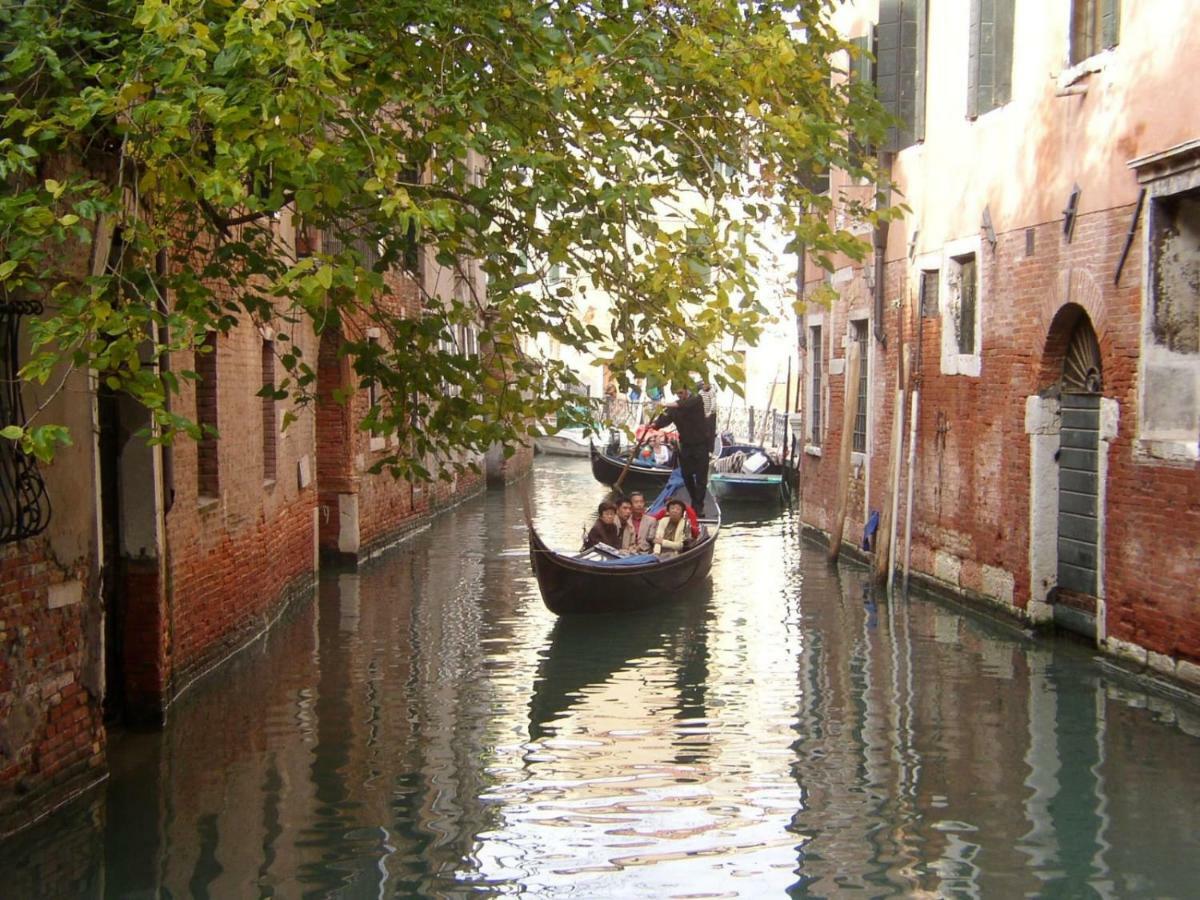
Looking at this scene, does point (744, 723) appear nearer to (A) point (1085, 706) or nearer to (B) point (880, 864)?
(A) point (1085, 706)

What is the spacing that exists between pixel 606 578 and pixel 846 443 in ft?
13.9

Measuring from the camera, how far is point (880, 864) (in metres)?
6.31

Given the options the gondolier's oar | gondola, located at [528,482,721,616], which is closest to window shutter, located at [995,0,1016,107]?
the gondolier's oar

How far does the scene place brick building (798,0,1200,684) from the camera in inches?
376

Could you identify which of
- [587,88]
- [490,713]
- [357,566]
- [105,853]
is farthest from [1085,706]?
[357,566]

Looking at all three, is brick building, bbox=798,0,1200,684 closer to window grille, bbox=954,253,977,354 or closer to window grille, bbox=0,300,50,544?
window grille, bbox=954,253,977,354

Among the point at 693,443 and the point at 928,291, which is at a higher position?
the point at 928,291

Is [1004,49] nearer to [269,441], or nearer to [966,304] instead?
[966,304]

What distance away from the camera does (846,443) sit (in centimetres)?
1628

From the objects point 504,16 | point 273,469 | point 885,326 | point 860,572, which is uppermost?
Result: point 504,16

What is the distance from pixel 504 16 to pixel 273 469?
6.48 meters

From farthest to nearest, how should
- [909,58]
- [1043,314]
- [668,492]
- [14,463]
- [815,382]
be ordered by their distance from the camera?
[815,382], [668,492], [909,58], [1043,314], [14,463]

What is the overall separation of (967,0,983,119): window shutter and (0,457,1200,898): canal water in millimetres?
4026

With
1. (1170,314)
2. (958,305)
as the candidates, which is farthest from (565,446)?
(1170,314)
